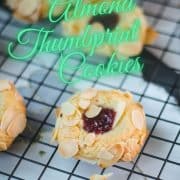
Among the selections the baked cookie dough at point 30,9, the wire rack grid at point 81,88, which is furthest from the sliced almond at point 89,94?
the baked cookie dough at point 30,9

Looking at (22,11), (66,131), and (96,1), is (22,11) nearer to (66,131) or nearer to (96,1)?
(96,1)

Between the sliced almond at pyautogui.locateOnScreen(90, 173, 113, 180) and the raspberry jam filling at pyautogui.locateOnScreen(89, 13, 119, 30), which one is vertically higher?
the raspberry jam filling at pyautogui.locateOnScreen(89, 13, 119, 30)

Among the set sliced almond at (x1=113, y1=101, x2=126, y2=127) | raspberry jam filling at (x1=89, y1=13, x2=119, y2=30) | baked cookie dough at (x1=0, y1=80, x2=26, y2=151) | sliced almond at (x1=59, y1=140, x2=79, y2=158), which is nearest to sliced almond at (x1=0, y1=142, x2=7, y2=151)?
baked cookie dough at (x1=0, y1=80, x2=26, y2=151)

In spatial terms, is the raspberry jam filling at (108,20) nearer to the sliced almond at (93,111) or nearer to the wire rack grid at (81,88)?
the wire rack grid at (81,88)

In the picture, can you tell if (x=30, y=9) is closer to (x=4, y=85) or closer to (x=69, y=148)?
(x=4, y=85)

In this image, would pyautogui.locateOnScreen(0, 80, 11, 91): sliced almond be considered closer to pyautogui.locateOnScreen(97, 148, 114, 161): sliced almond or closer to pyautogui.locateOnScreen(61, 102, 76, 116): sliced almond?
pyautogui.locateOnScreen(61, 102, 76, 116): sliced almond

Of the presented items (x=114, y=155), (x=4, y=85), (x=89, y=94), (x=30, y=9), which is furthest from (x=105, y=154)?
(x=30, y=9)
